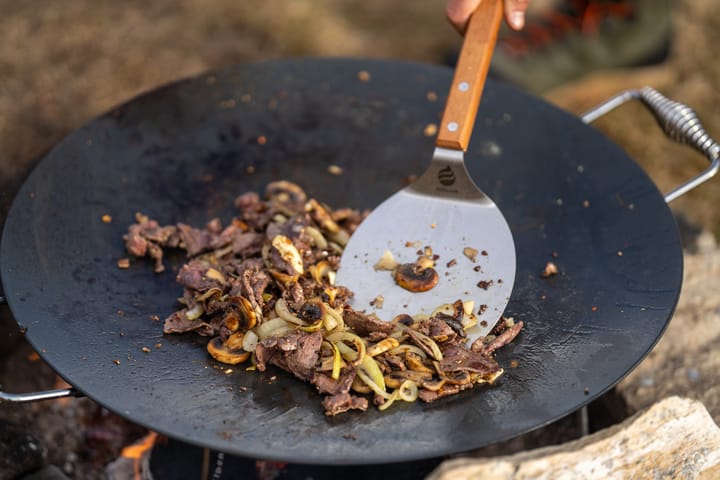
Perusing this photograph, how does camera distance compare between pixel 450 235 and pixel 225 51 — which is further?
pixel 225 51

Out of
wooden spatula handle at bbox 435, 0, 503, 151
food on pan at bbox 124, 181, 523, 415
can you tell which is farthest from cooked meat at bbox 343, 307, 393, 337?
wooden spatula handle at bbox 435, 0, 503, 151

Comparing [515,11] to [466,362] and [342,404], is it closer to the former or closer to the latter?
[466,362]

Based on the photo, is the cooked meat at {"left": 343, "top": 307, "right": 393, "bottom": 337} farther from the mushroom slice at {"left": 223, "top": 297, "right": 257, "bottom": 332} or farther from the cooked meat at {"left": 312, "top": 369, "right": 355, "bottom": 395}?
the mushroom slice at {"left": 223, "top": 297, "right": 257, "bottom": 332}

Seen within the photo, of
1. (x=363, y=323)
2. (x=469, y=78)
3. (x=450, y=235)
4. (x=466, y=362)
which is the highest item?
(x=469, y=78)

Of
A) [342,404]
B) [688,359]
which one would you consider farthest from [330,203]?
[688,359]

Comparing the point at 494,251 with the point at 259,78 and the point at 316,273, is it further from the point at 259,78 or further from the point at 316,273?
the point at 259,78

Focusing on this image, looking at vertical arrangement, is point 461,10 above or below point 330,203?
above

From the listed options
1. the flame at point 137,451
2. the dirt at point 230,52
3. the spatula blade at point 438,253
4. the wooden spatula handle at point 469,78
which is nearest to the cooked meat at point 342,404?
the spatula blade at point 438,253
